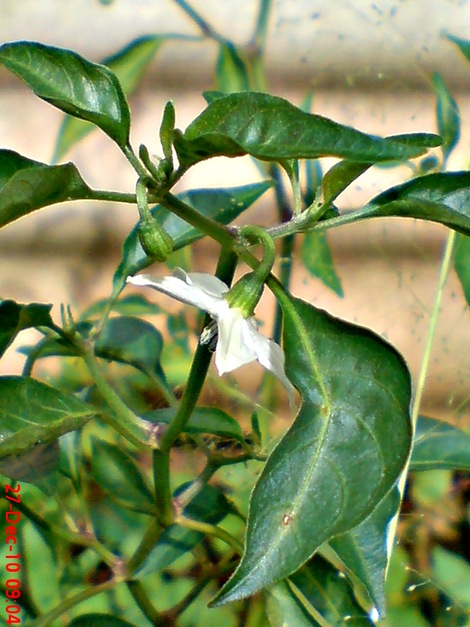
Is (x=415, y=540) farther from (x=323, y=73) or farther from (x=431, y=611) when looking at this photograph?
(x=323, y=73)

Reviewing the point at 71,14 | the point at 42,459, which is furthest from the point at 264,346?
the point at 71,14

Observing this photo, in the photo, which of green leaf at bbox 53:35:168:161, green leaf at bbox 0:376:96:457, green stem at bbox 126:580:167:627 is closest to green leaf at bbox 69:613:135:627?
green stem at bbox 126:580:167:627

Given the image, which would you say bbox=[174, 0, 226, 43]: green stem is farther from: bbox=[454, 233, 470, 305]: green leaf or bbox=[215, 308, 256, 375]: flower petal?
bbox=[215, 308, 256, 375]: flower petal

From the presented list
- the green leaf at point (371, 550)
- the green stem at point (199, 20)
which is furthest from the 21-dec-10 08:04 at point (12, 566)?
the green stem at point (199, 20)

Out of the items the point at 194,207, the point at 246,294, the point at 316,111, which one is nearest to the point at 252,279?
the point at 246,294

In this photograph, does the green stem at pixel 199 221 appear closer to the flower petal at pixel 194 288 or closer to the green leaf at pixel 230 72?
the flower petal at pixel 194 288

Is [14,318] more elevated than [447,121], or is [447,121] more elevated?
[447,121]

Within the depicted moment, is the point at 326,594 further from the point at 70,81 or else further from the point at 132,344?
the point at 70,81
